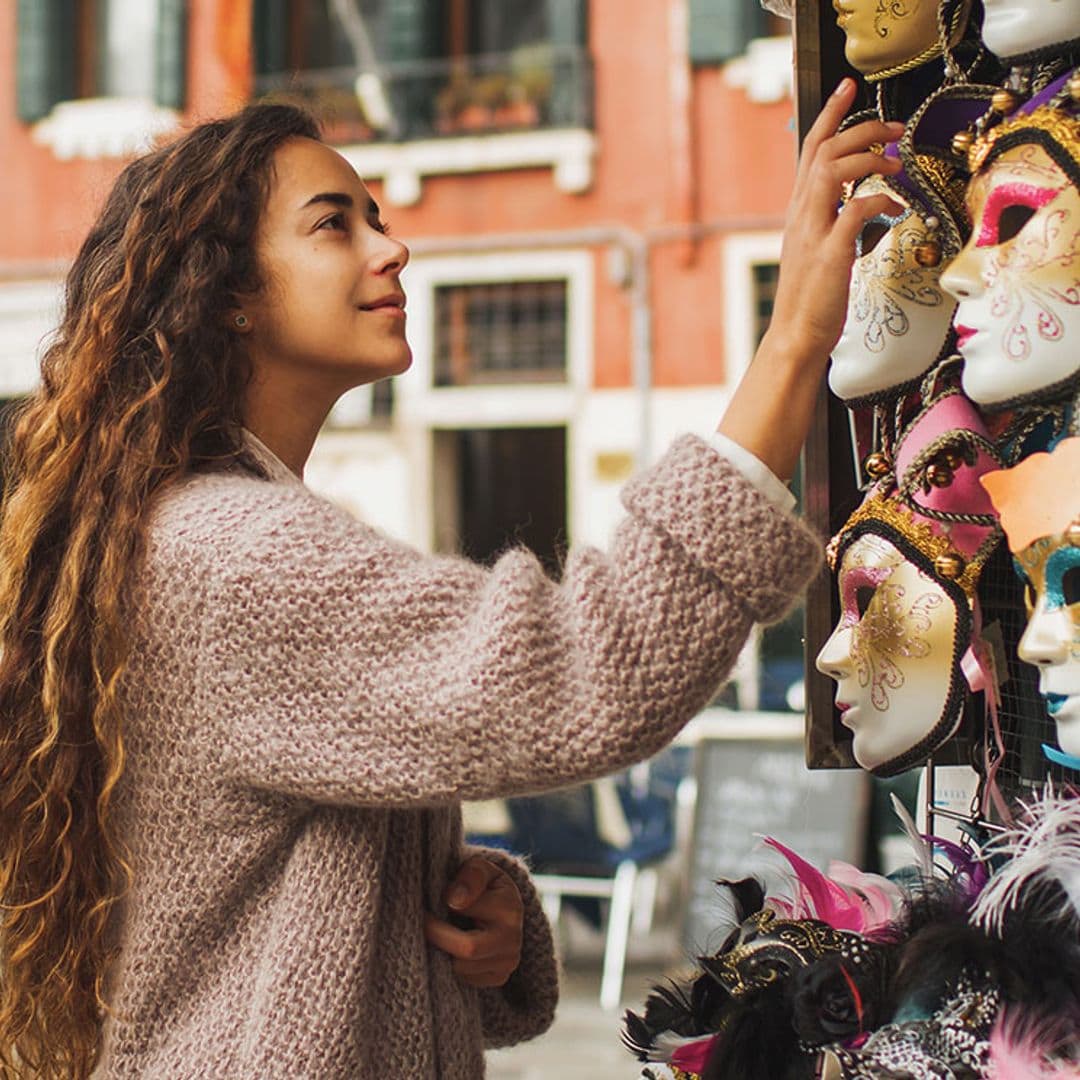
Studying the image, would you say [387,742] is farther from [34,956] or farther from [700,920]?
[700,920]

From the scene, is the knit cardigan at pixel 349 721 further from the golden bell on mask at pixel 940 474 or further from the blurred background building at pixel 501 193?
the blurred background building at pixel 501 193

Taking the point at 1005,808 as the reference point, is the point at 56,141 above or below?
above

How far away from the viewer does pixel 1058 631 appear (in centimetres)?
96

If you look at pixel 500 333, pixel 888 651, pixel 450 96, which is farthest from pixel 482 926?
pixel 450 96

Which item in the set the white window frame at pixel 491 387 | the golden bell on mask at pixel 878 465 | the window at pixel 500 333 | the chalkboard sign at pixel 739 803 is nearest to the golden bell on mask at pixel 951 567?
the golden bell on mask at pixel 878 465

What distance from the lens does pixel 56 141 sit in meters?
9.34

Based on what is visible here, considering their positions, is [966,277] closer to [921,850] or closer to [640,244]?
[921,850]

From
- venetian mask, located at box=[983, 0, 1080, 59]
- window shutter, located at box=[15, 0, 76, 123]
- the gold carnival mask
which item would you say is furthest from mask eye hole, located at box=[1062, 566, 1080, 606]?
window shutter, located at box=[15, 0, 76, 123]

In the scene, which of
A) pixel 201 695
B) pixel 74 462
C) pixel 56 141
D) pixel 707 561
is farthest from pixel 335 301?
pixel 56 141

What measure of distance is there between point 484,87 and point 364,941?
8.27 m

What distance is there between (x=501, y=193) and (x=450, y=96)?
0.70 metres

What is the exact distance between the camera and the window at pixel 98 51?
9.15 meters

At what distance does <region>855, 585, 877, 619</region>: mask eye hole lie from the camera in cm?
122

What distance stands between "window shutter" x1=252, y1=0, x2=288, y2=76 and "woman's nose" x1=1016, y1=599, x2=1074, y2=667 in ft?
28.8
